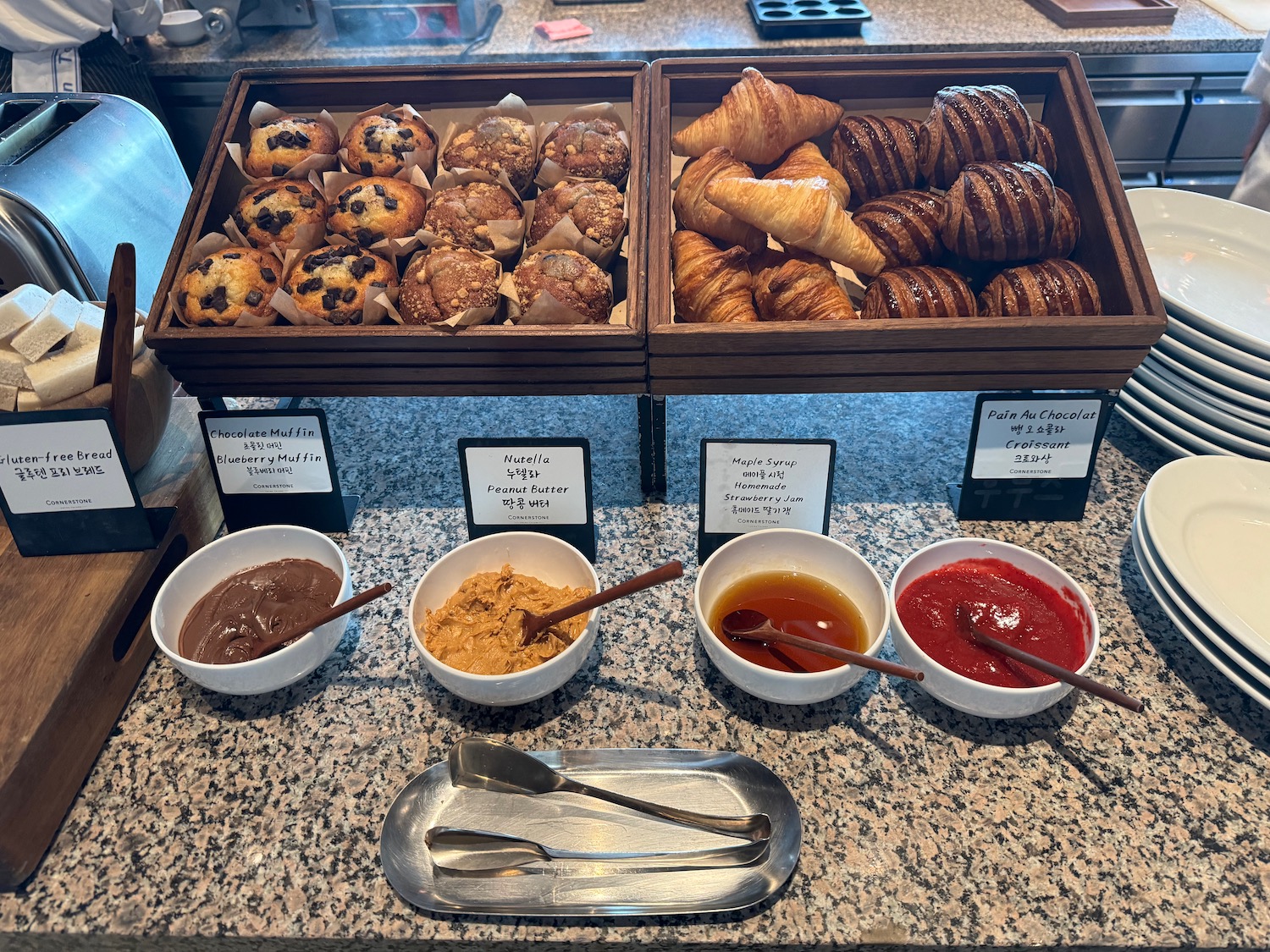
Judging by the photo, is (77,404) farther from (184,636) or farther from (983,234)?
(983,234)

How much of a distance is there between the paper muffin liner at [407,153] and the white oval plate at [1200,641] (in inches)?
48.2

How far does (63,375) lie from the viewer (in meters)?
1.13

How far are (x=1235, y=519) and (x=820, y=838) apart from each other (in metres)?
0.74

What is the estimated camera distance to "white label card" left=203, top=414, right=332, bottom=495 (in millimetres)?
1207

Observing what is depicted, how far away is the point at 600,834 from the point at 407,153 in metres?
1.09

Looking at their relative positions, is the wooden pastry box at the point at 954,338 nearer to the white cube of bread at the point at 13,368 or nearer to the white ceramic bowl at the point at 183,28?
the white cube of bread at the point at 13,368

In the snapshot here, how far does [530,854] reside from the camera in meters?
0.92

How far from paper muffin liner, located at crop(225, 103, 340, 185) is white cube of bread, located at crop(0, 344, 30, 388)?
449 millimetres

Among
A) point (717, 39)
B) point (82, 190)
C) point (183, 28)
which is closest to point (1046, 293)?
point (82, 190)

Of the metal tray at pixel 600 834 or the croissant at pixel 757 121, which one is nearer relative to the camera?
the metal tray at pixel 600 834

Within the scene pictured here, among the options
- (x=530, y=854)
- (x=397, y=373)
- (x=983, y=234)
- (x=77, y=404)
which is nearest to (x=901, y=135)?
(x=983, y=234)

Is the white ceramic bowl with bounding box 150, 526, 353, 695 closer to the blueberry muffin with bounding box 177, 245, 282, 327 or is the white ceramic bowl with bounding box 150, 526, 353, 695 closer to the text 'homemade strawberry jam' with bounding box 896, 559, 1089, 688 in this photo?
the blueberry muffin with bounding box 177, 245, 282, 327

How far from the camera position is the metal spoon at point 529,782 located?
36.6 inches

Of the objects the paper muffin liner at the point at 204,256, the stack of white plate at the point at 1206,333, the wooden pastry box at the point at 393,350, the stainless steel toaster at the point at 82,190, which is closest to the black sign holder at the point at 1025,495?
the stack of white plate at the point at 1206,333
